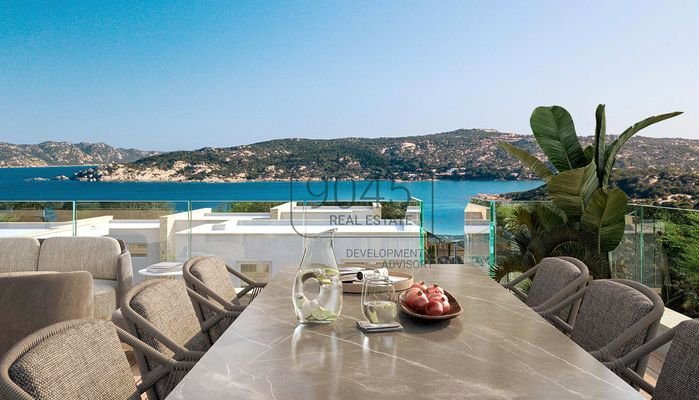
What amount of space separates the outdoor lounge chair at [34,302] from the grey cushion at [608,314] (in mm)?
2299

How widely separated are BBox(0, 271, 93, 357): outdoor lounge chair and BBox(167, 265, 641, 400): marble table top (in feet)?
4.09

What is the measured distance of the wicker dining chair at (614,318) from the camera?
1763mm

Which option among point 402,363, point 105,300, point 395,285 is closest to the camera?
point 402,363

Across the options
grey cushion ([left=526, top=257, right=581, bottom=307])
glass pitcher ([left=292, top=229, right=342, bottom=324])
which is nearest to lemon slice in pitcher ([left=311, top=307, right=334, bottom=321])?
glass pitcher ([left=292, top=229, right=342, bottom=324])

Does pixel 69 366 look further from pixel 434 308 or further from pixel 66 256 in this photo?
pixel 66 256

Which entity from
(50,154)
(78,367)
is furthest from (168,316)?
(50,154)

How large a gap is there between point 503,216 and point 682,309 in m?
1.54

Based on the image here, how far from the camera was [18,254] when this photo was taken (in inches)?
179

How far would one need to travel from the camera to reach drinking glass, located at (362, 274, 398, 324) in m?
1.70

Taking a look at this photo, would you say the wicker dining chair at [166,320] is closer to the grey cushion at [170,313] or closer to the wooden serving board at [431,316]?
the grey cushion at [170,313]

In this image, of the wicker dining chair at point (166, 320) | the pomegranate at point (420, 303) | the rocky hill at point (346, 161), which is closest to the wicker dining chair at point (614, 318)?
the pomegranate at point (420, 303)

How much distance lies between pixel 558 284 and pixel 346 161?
14.6m

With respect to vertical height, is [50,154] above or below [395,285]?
above

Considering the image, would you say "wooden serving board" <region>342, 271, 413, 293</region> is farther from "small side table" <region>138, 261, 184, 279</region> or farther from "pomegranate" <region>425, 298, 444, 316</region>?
"small side table" <region>138, 261, 184, 279</region>
